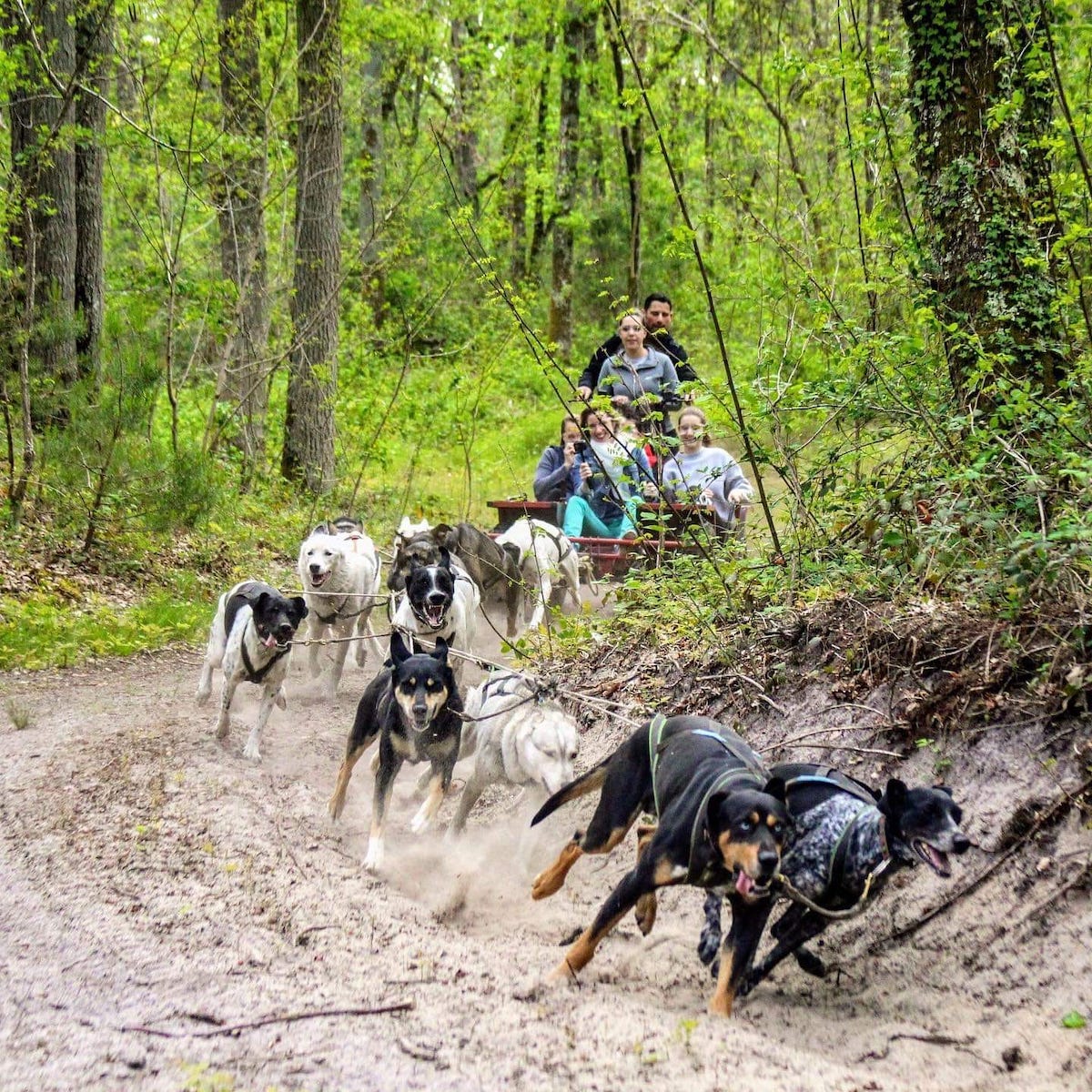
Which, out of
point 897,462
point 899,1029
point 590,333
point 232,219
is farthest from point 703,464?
point 590,333

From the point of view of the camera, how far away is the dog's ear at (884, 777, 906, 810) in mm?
4055

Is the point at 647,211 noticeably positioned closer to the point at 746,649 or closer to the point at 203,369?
the point at 203,369

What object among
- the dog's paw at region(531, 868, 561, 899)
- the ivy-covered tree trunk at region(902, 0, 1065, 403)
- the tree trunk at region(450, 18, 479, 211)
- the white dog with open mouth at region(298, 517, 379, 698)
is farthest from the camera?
the tree trunk at region(450, 18, 479, 211)

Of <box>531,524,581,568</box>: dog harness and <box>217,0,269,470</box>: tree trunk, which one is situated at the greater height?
A: <box>217,0,269,470</box>: tree trunk

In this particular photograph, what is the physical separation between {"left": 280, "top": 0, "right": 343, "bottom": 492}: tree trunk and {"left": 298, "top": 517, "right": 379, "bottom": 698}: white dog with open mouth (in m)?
5.39

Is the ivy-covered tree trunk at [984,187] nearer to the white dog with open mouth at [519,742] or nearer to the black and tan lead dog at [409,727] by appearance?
the white dog with open mouth at [519,742]

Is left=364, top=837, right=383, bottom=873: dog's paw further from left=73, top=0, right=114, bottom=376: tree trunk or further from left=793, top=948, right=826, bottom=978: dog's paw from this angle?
left=73, top=0, right=114, bottom=376: tree trunk

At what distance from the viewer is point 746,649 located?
257 inches

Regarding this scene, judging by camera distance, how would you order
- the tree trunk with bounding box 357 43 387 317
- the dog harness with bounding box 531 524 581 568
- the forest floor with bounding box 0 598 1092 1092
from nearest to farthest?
the forest floor with bounding box 0 598 1092 1092 < the dog harness with bounding box 531 524 581 568 < the tree trunk with bounding box 357 43 387 317

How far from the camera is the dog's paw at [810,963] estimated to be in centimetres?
442

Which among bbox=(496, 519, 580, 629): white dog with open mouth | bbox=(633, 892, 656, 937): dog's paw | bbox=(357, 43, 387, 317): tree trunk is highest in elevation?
bbox=(357, 43, 387, 317): tree trunk

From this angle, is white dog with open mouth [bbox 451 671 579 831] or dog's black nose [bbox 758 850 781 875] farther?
white dog with open mouth [bbox 451 671 579 831]

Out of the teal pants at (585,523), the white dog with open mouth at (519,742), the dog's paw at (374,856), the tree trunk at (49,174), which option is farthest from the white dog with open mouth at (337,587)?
the tree trunk at (49,174)

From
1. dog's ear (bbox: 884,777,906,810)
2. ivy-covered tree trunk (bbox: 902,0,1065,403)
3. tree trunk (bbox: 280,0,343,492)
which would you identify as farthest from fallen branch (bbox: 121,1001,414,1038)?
tree trunk (bbox: 280,0,343,492)
